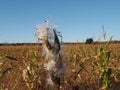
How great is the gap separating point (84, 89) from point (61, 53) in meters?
1.25

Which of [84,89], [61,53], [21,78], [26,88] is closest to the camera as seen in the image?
[61,53]

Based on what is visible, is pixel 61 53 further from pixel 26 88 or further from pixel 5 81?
pixel 5 81

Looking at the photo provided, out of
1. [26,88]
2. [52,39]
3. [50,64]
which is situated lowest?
[26,88]

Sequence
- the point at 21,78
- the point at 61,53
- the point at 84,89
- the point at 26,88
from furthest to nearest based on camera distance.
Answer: the point at 21,78 → the point at 26,88 → the point at 84,89 → the point at 61,53

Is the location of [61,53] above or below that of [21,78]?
above

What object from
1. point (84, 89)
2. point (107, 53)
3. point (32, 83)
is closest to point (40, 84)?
point (32, 83)

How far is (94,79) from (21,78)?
1.34 meters

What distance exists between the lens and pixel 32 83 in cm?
545

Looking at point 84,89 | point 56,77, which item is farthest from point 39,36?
point 84,89

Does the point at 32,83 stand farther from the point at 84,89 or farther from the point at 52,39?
the point at 52,39

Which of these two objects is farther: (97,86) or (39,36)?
(97,86)

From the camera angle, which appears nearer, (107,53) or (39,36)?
(39,36)

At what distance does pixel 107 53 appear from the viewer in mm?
5352

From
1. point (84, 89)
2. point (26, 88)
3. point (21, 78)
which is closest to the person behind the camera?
point (84, 89)
